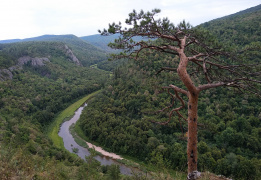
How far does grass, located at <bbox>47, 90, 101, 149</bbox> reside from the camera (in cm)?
3244

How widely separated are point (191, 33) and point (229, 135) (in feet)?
72.0

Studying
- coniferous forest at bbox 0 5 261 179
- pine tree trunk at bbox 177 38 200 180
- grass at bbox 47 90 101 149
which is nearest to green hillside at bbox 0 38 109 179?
coniferous forest at bbox 0 5 261 179

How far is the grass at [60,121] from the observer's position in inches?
1277

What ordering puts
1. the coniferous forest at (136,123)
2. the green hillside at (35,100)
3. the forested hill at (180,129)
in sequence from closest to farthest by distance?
the coniferous forest at (136,123) → the forested hill at (180,129) → the green hillside at (35,100)

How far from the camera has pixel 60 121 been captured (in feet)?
133

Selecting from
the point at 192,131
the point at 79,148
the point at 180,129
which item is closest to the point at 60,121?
the point at 79,148

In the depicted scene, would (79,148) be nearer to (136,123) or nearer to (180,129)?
(136,123)

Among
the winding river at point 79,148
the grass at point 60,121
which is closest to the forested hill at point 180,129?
the winding river at point 79,148

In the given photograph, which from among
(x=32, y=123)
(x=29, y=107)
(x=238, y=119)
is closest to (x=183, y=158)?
(x=238, y=119)

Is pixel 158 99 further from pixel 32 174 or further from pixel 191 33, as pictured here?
pixel 32 174

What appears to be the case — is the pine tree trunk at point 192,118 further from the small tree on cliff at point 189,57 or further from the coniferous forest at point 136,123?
the coniferous forest at point 136,123

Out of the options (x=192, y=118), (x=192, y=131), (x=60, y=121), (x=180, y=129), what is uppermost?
(x=192, y=118)

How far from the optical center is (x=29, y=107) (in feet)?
138

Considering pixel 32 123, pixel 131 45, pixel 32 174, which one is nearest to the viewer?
pixel 32 174
